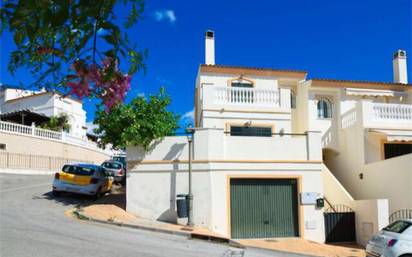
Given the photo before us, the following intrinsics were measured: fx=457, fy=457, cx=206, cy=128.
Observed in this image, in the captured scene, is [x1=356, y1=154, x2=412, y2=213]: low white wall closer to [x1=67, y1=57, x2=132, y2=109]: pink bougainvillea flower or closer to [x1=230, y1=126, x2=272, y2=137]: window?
[x1=230, y1=126, x2=272, y2=137]: window

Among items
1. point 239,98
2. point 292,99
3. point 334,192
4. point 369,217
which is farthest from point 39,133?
point 369,217

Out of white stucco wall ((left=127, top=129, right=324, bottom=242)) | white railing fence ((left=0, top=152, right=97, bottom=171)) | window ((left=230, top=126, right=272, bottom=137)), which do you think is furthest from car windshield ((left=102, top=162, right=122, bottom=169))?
white stucco wall ((left=127, top=129, right=324, bottom=242))

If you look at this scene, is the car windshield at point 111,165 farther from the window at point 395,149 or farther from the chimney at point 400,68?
the chimney at point 400,68

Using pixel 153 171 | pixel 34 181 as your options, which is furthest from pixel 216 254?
pixel 34 181

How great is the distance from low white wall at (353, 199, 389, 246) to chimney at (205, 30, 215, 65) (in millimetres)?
11320

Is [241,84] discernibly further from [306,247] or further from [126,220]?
[126,220]

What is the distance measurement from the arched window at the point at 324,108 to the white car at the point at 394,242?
1254cm

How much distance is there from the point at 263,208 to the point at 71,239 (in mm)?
8680

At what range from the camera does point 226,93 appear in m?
23.0

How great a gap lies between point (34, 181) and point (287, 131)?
617 inches

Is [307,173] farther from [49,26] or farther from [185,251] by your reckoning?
[49,26]

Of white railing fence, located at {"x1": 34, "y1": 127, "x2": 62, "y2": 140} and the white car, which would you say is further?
white railing fence, located at {"x1": 34, "y1": 127, "x2": 62, "y2": 140}

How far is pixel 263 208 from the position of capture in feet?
62.8

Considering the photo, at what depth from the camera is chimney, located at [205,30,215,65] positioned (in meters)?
26.1
